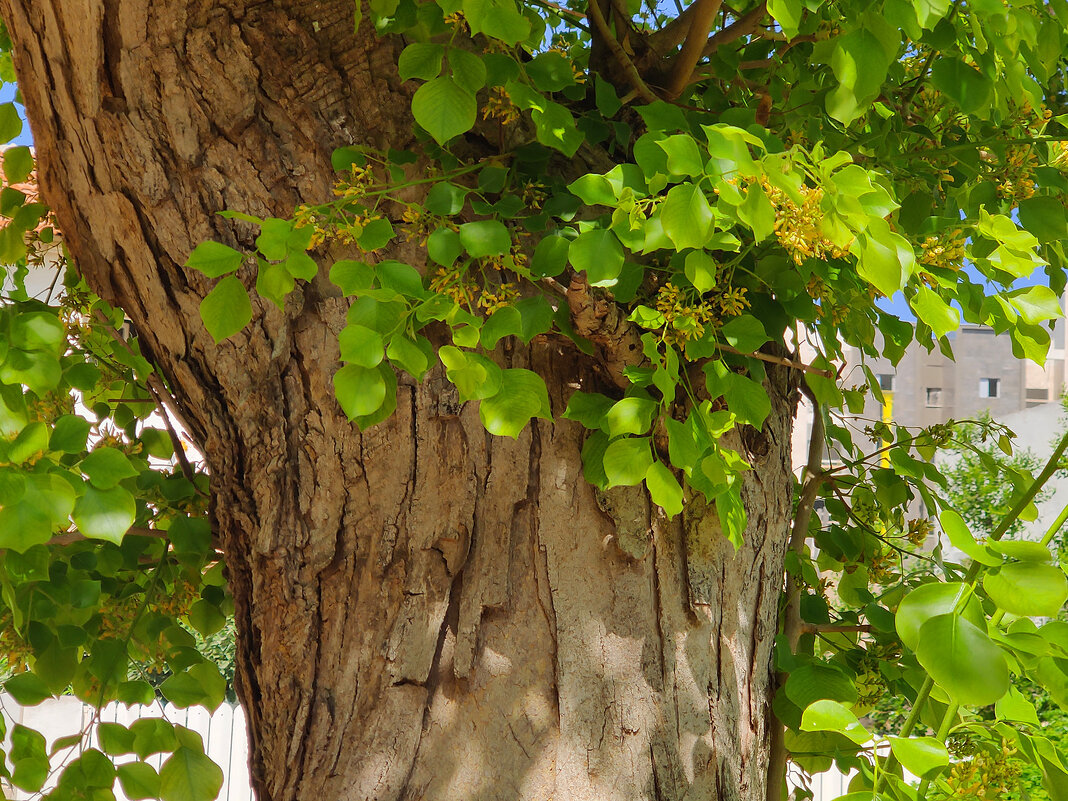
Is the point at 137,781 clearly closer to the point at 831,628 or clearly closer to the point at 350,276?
the point at 350,276

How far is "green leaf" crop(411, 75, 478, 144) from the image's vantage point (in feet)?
2.35

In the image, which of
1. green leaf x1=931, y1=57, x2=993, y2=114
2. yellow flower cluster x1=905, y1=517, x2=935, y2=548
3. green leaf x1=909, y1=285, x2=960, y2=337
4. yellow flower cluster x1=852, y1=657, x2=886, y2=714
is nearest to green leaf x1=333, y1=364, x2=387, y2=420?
green leaf x1=909, y1=285, x2=960, y2=337

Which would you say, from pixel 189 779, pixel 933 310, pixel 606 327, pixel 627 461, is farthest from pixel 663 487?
pixel 189 779

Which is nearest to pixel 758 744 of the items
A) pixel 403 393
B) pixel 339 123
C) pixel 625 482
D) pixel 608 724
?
pixel 608 724

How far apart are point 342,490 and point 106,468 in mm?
216

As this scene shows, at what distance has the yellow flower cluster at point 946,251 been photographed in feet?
2.45

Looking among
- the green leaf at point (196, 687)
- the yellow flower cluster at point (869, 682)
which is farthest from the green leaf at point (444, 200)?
the yellow flower cluster at point (869, 682)

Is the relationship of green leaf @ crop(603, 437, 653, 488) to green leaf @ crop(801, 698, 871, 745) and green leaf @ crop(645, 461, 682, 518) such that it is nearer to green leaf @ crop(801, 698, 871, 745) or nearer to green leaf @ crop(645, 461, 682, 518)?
green leaf @ crop(645, 461, 682, 518)

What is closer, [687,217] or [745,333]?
[687,217]

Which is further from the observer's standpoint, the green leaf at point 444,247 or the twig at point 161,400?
the twig at point 161,400

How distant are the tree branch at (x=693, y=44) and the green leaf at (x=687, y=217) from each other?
402 millimetres

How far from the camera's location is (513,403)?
0.71 meters

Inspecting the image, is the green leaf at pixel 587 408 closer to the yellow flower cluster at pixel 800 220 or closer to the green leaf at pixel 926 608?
the yellow flower cluster at pixel 800 220

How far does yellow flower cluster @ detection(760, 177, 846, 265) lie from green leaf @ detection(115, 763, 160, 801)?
91 centimetres
